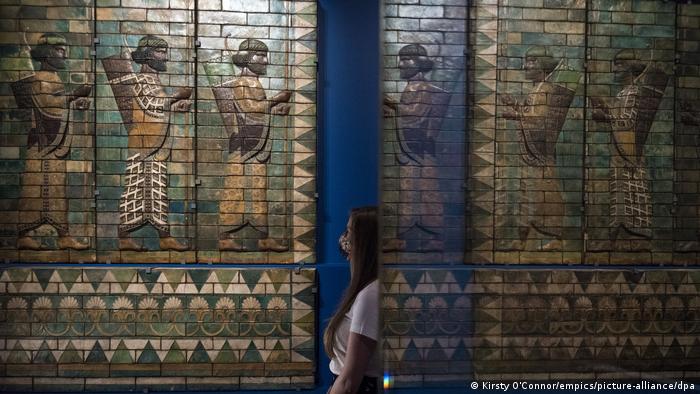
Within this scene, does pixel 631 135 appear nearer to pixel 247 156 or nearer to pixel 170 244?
pixel 247 156

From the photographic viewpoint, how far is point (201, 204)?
15.1 ft

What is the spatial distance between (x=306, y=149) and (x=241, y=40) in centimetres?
88

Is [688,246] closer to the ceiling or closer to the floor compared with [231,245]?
closer to the ceiling

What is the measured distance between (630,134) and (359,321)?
191 centimetres

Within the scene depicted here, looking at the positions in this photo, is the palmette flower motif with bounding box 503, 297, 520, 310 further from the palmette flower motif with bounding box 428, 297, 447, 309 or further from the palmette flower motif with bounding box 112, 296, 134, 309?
the palmette flower motif with bounding box 112, 296, 134, 309

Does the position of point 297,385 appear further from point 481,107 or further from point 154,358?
point 481,107

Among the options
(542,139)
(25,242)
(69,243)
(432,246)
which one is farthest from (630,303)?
(25,242)

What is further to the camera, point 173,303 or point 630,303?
point 173,303

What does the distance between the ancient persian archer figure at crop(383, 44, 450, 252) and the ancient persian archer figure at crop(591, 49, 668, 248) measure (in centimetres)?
20

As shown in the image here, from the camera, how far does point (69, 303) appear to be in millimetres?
4551

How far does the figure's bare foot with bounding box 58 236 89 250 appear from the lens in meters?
4.57

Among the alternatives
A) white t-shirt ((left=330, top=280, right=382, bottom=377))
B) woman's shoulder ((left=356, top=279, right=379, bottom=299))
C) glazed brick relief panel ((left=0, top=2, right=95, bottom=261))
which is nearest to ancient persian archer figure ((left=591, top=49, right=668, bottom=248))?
white t-shirt ((left=330, top=280, right=382, bottom=377))

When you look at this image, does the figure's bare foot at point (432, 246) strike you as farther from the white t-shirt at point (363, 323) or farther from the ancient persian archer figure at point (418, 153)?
the white t-shirt at point (363, 323)

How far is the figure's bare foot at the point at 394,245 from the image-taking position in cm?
71
